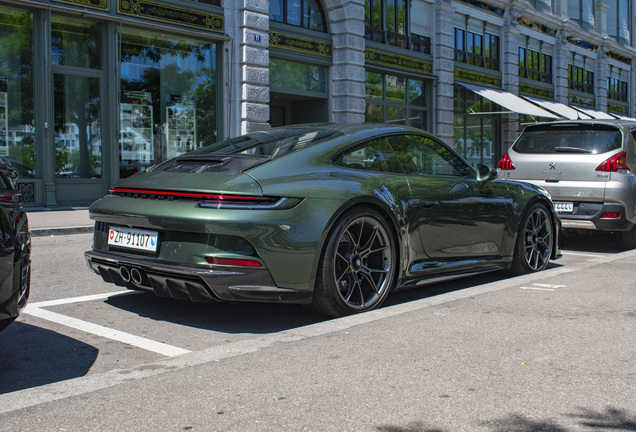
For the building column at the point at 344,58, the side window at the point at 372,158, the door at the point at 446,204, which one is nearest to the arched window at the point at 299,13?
the building column at the point at 344,58

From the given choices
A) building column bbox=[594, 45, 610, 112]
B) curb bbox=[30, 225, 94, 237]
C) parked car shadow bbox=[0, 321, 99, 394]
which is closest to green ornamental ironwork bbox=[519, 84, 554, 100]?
building column bbox=[594, 45, 610, 112]

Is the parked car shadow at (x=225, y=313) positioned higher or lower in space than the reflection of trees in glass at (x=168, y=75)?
lower

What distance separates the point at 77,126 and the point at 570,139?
9.79m

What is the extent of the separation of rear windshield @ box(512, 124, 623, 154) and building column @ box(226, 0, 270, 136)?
8540mm

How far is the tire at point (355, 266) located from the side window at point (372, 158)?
37cm

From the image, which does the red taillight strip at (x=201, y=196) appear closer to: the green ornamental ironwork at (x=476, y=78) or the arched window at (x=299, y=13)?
the arched window at (x=299, y=13)

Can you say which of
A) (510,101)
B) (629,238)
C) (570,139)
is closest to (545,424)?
(570,139)

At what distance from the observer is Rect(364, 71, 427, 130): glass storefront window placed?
20281 mm

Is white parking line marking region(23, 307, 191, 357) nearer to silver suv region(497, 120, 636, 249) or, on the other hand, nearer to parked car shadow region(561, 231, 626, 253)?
silver suv region(497, 120, 636, 249)

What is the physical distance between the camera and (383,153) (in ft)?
16.2

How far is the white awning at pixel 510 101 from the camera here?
2348cm

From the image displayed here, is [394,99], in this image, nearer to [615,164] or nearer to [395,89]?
[395,89]

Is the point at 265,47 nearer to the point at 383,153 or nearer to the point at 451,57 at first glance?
the point at 451,57

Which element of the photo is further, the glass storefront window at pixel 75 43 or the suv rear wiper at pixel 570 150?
the glass storefront window at pixel 75 43
